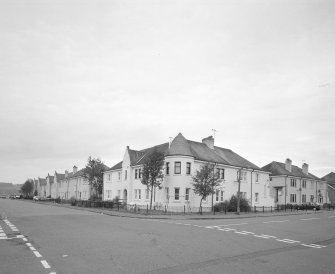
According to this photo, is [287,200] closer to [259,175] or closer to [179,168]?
[259,175]

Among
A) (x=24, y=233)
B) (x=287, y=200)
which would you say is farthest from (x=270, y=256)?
(x=287, y=200)

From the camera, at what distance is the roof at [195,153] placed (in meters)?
48.3

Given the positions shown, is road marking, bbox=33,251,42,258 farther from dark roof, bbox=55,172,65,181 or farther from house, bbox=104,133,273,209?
dark roof, bbox=55,172,65,181

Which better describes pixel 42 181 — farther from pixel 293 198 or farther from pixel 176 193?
pixel 176 193

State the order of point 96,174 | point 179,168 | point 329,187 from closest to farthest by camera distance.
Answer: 1. point 179,168
2. point 96,174
3. point 329,187

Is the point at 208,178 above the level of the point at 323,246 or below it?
above

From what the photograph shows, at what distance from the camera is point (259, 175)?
6044cm

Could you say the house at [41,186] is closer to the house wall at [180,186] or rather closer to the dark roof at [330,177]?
→ the house wall at [180,186]

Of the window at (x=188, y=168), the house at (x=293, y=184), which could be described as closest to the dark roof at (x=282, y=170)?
the house at (x=293, y=184)

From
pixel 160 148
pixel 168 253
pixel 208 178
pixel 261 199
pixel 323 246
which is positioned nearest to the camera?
pixel 168 253

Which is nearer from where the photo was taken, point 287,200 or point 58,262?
point 58,262

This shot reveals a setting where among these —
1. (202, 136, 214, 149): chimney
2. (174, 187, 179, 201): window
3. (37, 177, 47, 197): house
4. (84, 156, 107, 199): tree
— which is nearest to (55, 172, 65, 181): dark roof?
(37, 177, 47, 197): house

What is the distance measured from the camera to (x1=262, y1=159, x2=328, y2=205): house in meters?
71.3

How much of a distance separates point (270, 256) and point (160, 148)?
42223 millimetres
